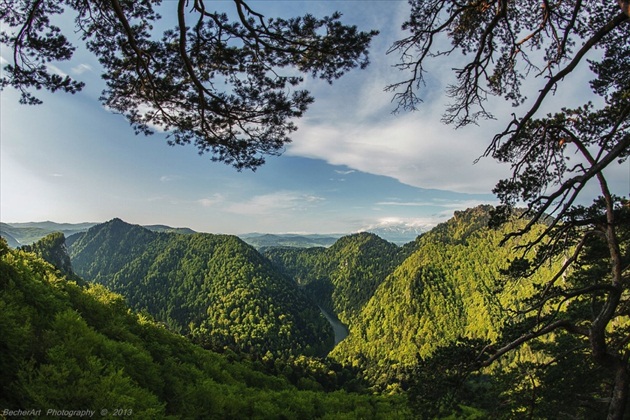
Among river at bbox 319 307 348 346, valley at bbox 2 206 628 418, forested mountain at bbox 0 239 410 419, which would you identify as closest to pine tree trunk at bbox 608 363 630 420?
valley at bbox 2 206 628 418

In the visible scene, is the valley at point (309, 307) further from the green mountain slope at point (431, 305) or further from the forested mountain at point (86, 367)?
the green mountain slope at point (431, 305)

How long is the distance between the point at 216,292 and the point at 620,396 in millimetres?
133208

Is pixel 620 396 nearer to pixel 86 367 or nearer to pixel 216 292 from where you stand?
pixel 86 367

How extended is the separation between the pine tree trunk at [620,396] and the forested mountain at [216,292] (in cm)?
7903

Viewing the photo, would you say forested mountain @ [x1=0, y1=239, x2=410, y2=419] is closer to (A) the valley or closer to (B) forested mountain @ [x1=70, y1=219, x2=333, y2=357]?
(A) the valley

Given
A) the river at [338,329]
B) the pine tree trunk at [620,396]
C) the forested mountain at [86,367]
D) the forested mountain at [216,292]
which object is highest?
the pine tree trunk at [620,396]

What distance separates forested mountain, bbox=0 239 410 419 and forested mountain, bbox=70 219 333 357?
6788cm

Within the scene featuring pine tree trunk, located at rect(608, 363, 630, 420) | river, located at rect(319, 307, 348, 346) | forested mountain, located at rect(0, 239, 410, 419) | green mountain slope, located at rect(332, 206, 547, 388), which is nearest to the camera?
pine tree trunk, located at rect(608, 363, 630, 420)

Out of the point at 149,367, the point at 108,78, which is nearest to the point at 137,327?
the point at 149,367

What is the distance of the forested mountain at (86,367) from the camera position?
15.5 feet

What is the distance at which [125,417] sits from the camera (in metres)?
4.89

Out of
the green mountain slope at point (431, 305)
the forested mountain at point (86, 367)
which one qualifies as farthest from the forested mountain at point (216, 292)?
the forested mountain at point (86, 367)

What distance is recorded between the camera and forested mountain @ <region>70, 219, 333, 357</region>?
327ft

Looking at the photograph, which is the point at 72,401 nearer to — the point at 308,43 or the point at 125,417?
the point at 125,417
